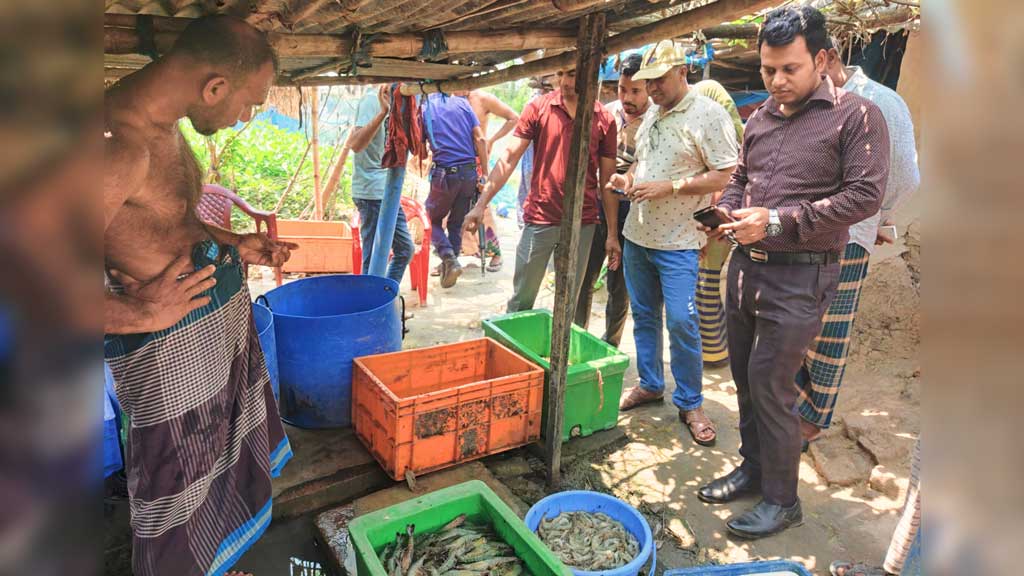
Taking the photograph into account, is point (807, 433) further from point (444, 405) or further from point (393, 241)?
point (393, 241)

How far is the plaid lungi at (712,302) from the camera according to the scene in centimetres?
549

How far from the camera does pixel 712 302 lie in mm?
5562

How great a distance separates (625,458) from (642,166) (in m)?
2.04

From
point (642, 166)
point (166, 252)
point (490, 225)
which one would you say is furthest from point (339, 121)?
point (166, 252)

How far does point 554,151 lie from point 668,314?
153cm

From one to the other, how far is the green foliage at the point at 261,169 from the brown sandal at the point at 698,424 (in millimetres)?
7429

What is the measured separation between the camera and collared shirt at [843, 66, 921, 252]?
3.66 metres

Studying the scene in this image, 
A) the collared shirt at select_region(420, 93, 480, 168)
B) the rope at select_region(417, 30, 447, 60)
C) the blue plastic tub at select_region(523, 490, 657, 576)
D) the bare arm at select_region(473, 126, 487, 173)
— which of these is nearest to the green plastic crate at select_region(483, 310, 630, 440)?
the blue plastic tub at select_region(523, 490, 657, 576)

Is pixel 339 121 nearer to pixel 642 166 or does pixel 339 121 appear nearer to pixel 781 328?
pixel 642 166

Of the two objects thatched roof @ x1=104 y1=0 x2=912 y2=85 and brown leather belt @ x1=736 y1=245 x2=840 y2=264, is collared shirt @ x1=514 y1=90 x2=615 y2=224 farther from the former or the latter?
brown leather belt @ x1=736 y1=245 x2=840 y2=264

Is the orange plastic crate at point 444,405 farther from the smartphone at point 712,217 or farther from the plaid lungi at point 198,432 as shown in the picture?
the smartphone at point 712,217

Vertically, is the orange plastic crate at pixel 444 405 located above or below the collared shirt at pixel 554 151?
below

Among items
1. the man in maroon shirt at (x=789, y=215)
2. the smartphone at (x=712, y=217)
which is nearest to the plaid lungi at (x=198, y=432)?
the smartphone at (x=712, y=217)

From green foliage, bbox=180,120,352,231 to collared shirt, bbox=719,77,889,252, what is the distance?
8202mm
